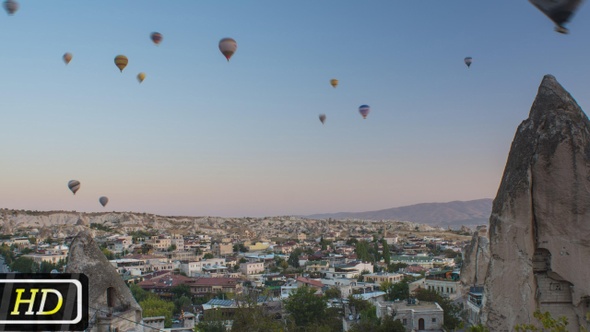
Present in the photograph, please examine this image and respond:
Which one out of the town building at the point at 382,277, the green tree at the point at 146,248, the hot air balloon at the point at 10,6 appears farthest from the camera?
the green tree at the point at 146,248

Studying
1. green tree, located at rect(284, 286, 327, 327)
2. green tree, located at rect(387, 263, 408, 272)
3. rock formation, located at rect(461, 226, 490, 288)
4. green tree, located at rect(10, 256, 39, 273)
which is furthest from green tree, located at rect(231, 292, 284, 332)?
green tree, located at rect(10, 256, 39, 273)

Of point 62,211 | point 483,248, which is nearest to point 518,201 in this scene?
point 483,248

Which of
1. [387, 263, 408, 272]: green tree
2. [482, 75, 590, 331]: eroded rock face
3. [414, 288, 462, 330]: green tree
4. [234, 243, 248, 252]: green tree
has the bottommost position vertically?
[387, 263, 408, 272]: green tree

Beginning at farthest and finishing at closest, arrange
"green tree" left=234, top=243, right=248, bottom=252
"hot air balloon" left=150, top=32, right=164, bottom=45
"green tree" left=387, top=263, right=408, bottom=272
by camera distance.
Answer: "green tree" left=234, top=243, right=248, bottom=252 → "green tree" left=387, top=263, right=408, bottom=272 → "hot air balloon" left=150, top=32, right=164, bottom=45

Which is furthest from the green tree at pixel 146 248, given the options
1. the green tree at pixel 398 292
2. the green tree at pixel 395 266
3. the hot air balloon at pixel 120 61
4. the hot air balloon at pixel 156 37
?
the hot air balloon at pixel 120 61

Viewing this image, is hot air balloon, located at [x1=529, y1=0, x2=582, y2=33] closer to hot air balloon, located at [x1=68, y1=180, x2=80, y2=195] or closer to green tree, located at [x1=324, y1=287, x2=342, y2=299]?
hot air balloon, located at [x1=68, y1=180, x2=80, y2=195]

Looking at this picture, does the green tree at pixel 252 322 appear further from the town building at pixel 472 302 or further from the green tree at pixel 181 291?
the green tree at pixel 181 291
